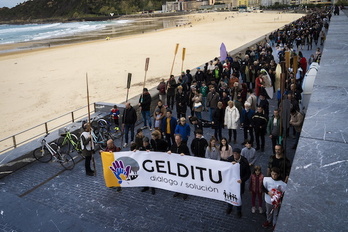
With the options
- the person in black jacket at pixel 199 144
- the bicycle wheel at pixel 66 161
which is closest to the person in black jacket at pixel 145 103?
the bicycle wheel at pixel 66 161

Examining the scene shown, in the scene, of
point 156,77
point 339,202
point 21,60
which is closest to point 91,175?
point 339,202

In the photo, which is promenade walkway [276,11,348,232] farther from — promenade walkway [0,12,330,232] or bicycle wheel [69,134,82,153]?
bicycle wheel [69,134,82,153]

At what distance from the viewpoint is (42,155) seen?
396 inches

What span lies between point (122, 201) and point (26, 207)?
7.40 feet

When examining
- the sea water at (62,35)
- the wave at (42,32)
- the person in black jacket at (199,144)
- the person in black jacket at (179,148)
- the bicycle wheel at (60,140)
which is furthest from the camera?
the wave at (42,32)

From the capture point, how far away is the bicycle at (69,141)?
10.2m

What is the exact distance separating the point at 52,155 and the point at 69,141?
747 millimetres

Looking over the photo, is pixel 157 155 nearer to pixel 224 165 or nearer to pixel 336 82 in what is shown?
pixel 224 165

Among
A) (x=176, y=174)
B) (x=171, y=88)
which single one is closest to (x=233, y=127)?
(x=176, y=174)

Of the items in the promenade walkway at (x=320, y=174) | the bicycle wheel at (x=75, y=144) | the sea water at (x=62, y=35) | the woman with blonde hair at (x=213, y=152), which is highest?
the sea water at (x=62, y=35)

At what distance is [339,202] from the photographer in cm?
373

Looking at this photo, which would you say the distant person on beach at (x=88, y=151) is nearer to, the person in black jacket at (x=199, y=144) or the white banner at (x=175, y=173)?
the white banner at (x=175, y=173)

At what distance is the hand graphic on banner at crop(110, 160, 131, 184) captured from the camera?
773cm

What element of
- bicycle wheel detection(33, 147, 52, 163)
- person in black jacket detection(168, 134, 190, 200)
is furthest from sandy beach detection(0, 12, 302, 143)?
person in black jacket detection(168, 134, 190, 200)
